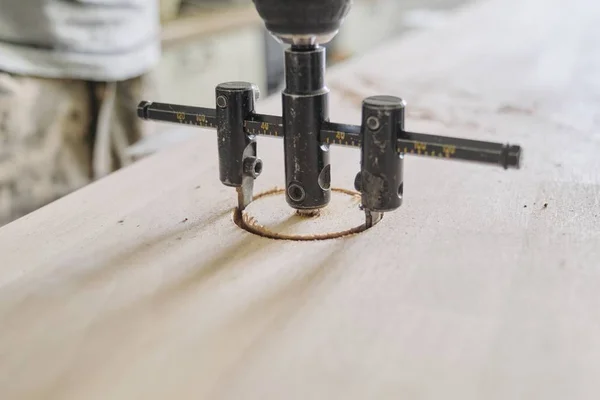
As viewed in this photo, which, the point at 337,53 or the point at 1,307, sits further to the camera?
the point at 337,53

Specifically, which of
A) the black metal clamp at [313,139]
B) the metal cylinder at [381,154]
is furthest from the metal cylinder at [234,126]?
the metal cylinder at [381,154]

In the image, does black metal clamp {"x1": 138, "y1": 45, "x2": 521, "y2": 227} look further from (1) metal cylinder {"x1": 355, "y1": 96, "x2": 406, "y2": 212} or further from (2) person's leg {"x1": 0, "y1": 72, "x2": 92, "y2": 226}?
(2) person's leg {"x1": 0, "y1": 72, "x2": 92, "y2": 226}

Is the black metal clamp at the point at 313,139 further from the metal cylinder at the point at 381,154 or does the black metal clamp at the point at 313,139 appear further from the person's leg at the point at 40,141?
the person's leg at the point at 40,141

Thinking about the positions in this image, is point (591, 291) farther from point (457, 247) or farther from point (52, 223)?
point (52, 223)

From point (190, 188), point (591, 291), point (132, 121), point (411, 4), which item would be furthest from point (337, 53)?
point (591, 291)

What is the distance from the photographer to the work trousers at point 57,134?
1365 mm

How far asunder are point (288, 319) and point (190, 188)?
33 cm

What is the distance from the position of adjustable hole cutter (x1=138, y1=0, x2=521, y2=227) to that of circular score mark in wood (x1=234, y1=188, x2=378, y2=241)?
0.06 ft

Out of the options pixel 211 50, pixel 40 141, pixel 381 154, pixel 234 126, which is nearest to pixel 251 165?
pixel 234 126

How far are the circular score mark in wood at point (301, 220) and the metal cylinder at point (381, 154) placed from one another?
64mm

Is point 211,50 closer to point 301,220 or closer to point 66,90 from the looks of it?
point 66,90

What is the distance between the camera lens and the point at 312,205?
67cm

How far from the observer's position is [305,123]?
631 millimetres

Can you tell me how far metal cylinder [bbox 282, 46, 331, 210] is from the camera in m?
0.62
